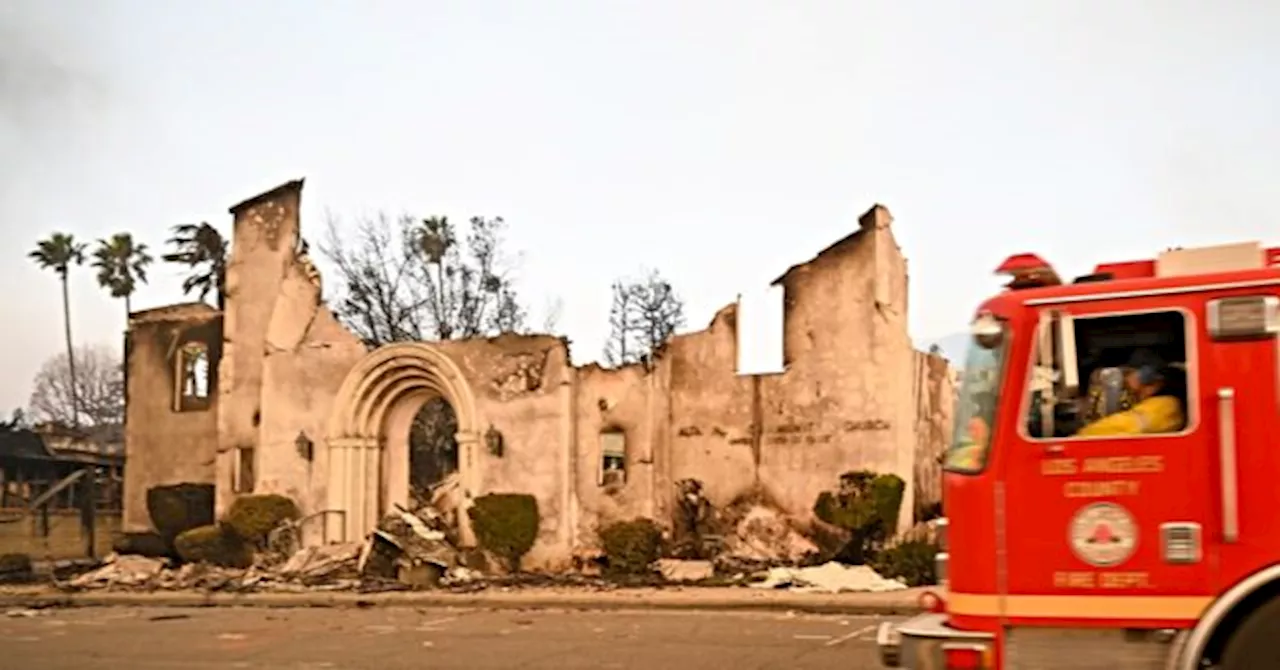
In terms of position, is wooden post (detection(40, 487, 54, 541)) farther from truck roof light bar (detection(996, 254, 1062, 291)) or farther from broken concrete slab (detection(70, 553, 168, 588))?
truck roof light bar (detection(996, 254, 1062, 291))

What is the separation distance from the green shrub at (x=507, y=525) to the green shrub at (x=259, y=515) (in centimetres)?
444

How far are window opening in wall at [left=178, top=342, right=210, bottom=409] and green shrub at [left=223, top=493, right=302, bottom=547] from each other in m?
4.44

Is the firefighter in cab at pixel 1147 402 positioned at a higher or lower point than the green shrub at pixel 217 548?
higher

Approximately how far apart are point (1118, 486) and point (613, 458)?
754 inches

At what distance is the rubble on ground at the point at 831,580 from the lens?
2147cm

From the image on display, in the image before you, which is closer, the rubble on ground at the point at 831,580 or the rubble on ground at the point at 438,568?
the rubble on ground at the point at 831,580

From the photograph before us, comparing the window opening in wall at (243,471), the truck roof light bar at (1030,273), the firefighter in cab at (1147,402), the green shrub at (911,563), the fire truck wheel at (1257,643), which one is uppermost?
the truck roof light bar at (1030,273)

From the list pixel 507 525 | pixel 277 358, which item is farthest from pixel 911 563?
pixel 277 358

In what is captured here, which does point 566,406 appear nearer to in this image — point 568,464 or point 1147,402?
point 568,464

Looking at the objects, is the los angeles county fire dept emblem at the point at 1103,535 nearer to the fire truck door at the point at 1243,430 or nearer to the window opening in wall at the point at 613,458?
the fire truck door at the point at 1243,430

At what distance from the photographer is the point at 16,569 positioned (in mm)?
29875

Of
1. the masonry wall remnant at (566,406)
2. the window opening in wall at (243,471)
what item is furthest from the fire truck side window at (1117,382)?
the window opening in wall at (243,471)

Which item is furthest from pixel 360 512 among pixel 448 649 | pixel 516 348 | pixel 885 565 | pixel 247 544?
pixel 448 649

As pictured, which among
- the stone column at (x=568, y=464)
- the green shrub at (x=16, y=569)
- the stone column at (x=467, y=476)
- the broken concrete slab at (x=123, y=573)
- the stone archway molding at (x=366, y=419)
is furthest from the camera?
Result: the green shrub at (x=16, y=569)
